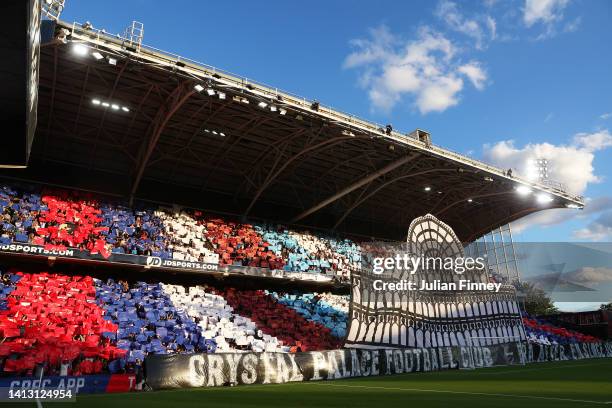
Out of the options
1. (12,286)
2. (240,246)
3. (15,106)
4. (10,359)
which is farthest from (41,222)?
(15,106)

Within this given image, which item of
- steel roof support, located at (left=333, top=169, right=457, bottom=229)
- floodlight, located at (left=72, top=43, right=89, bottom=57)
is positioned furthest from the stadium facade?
steel roof support, located at (left=333, top=169, right=457, bottom=229)

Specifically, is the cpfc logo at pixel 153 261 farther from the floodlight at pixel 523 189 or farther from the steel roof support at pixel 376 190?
the floodlight at pixel 523 189

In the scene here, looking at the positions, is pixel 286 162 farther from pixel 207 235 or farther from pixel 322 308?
pixel 322 308

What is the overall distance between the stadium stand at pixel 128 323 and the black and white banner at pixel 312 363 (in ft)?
13.7

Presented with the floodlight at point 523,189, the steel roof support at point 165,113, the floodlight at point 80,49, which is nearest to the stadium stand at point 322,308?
the steel roof support at point 165,113

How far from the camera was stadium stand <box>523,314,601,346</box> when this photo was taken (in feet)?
125

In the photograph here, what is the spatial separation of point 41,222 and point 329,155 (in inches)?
783

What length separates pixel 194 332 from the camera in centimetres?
2369

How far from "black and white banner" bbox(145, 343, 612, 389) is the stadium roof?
1369 cm

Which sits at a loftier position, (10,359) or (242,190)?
(242,190)

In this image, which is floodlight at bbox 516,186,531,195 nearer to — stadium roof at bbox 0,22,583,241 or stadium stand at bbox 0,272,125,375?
stadium roof at bbox 0,22,583,241

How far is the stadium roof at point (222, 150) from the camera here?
23000mm

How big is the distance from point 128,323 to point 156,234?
28.9 ft

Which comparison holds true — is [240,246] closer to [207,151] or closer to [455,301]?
[207,151]
